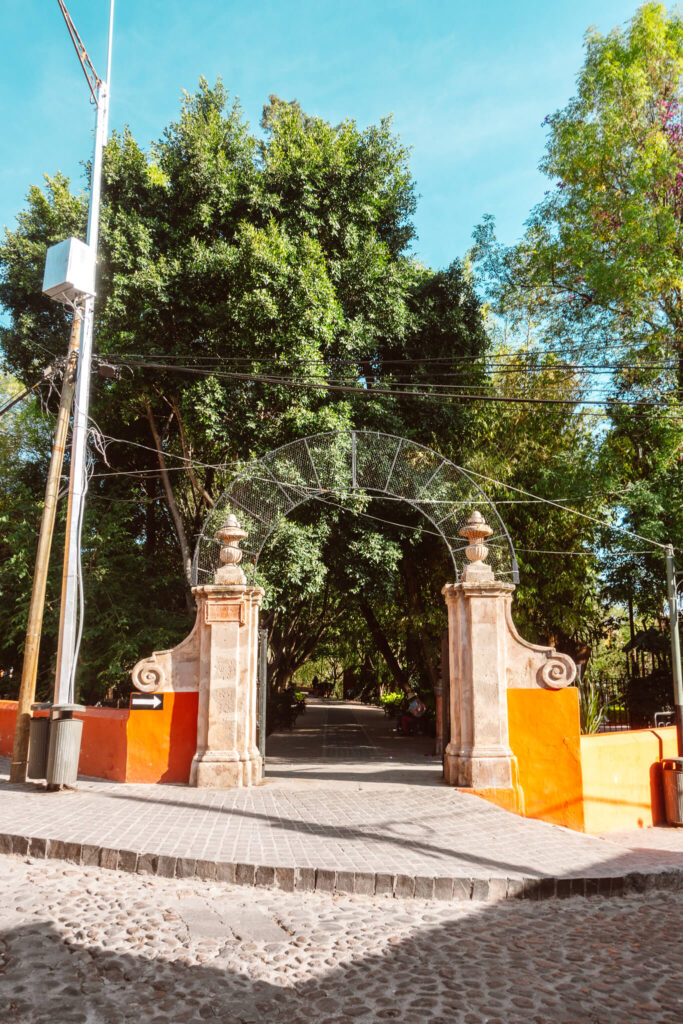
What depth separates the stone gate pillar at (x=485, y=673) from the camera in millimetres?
9516

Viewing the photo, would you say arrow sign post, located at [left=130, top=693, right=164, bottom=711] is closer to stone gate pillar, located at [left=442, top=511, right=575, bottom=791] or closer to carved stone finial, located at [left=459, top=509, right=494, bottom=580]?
stone gate pillar, located at [left=442, top=511, right=575, bottom=791]

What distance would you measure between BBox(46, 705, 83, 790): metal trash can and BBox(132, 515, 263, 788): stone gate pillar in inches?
39.0

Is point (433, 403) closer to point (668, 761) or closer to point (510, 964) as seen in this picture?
point (668, 761)

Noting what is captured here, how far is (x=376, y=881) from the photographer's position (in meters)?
5.96

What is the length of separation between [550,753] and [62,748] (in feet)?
20.6

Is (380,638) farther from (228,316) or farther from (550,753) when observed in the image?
(550,753)

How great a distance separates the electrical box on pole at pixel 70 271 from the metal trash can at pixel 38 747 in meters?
5.74

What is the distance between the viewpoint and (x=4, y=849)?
689 centimetres

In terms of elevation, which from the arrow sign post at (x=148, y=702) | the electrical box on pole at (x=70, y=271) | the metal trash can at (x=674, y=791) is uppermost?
the electrical box on pole at (x=70, y=271)

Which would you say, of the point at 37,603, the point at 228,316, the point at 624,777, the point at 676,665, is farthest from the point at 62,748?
the point at 676,665

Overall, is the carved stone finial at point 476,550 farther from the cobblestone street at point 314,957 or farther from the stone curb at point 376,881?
the cobblestone street at point 314,957

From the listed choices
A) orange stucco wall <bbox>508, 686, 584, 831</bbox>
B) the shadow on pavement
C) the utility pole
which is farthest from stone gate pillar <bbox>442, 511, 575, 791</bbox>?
the shadow on pavement

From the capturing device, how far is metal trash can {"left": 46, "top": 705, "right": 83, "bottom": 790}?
368 inches

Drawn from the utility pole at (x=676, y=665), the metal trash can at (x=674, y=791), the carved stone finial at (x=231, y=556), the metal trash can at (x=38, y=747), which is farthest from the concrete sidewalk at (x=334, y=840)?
the carved stone finial at (x=231, y=556)
